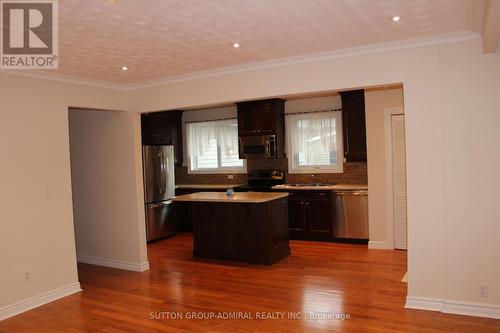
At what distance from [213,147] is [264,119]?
163cm

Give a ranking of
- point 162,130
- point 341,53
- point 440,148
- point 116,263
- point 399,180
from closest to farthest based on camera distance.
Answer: point 440,148
point 341,53
point 116,263
point 399,180
point 162,130

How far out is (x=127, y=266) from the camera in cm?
586

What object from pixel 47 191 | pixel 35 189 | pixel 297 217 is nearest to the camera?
pixel 35 189

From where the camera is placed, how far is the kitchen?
6820 millimetres

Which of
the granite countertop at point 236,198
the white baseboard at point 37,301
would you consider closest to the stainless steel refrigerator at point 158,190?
the granite countertop at point 236,198

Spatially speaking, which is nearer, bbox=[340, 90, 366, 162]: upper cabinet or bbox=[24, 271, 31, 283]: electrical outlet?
bbox=[24, 271, 31, 283]: electrical outlet

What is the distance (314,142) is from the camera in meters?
7.68

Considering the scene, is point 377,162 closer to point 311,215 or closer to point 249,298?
point 311,215

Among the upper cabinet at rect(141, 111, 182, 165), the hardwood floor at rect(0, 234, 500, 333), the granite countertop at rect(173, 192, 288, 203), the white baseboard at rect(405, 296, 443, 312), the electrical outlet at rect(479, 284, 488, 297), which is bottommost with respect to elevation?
the hardwood floor at rect(0, 234, 500, 333)

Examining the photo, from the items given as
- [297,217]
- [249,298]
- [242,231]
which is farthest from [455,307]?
[297,217]

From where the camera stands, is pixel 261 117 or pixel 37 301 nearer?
pixel 37 301

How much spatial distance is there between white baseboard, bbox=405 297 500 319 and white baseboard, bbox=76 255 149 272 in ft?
11.5

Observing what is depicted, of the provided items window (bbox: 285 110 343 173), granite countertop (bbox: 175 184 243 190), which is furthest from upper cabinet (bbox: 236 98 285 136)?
granite countertop (bbox: 175 184 243 190)

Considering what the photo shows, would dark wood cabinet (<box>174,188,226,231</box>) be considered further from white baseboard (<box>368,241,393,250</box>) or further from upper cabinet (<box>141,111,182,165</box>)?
white baseboard (<box>368,241,393,250</box>)
